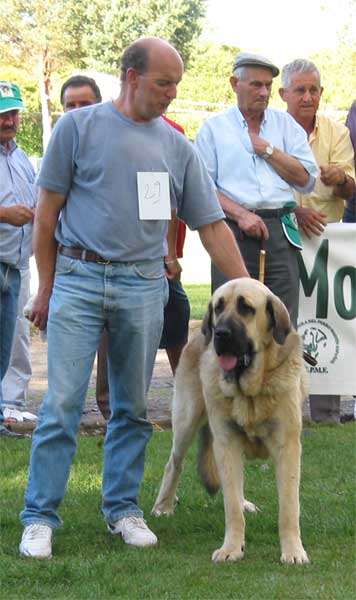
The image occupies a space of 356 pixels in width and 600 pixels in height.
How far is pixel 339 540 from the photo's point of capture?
5.16 m

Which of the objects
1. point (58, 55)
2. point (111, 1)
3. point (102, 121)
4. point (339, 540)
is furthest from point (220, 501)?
point (111, 1)

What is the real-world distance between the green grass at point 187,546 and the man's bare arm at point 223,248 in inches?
52.6

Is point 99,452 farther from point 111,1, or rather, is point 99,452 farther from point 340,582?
point 111,1

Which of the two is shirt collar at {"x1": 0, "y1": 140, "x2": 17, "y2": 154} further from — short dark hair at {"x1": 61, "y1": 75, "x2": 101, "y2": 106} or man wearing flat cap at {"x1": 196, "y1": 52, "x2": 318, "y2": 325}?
man wearing flat cap at {"x1": 196, "y1": 52, "x2": 318, "y2": 325}

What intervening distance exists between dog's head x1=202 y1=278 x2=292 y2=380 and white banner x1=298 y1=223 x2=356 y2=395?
3.45 metres

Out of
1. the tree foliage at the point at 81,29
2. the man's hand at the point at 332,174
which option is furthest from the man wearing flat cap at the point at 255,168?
the tree foliage at the point at 81,29

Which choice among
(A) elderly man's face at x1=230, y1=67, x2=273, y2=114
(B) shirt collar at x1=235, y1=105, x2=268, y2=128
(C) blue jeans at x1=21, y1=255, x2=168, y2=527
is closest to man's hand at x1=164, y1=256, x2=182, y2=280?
(B) shirt collar at x1=235, y1=105, x2=268, y2=128

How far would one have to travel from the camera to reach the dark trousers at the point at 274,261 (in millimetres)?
6879

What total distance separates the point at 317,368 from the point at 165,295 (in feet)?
11.5

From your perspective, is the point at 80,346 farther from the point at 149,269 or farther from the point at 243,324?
the point at 243,324

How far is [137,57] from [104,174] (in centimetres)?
57

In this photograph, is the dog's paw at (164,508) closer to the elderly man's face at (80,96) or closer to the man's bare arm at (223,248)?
the man's bare arm at (223,248)

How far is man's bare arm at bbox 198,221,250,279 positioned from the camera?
5.32 metres

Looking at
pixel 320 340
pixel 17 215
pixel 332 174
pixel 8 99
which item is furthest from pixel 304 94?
pixel 17 215
